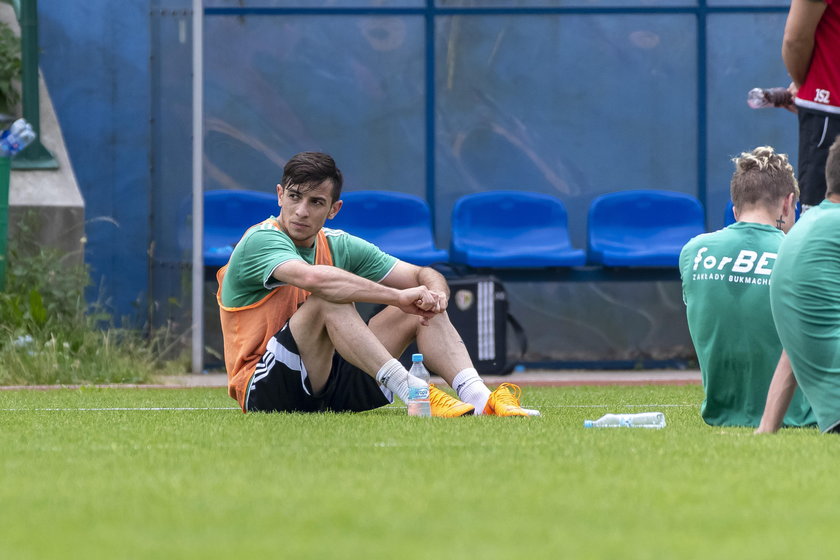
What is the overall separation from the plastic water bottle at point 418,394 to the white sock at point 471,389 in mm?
160

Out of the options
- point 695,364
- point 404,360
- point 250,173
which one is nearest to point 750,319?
point 404,360

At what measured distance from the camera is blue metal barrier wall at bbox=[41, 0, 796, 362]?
11.1m

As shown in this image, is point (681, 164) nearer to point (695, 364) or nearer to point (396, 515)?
point (695, 364)

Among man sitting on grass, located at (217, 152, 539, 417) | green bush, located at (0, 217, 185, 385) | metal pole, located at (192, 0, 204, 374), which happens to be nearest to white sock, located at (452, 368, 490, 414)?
man sitting on grass, located at (217, 152, 539, 417)

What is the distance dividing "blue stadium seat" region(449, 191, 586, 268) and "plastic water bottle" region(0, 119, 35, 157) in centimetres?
312

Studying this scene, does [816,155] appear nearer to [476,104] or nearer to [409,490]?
[409,490]

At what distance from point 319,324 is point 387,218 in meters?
5.01

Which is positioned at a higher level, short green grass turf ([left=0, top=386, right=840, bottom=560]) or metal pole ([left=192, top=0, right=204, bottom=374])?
metal pole ([left=192, top=0, right=204, bottom=374])

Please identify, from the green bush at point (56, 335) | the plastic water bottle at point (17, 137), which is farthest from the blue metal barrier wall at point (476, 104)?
the green bush at point (56, 335)

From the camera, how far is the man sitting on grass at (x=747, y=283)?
5.26 m

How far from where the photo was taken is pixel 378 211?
10891mm

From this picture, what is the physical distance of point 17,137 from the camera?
9820 millimetres

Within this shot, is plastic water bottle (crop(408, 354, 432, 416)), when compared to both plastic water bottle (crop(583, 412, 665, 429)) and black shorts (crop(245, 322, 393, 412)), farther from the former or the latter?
plastic water bottle (crop(583, 412, 665, 429))

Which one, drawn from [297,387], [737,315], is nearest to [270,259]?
[297,387]
